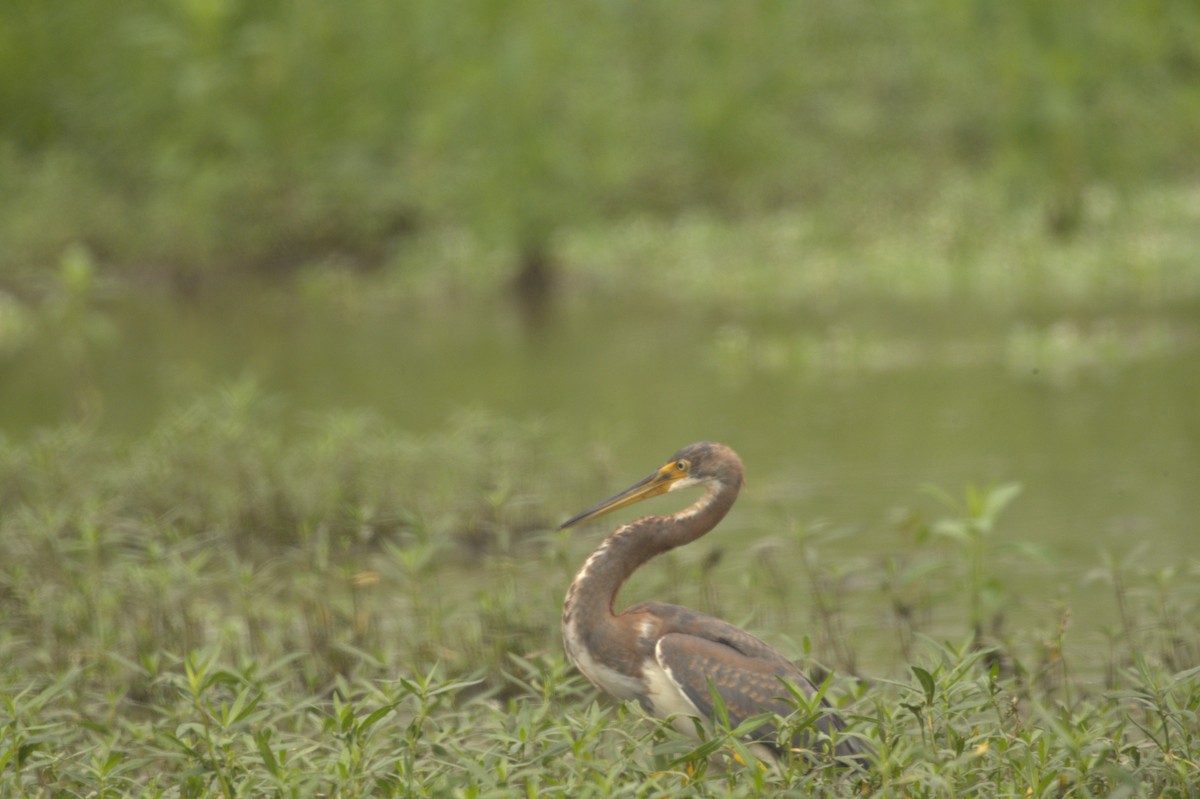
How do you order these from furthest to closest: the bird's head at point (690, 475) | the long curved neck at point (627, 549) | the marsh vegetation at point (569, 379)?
the bird's head at point (690, 475)
the long curved neck at point (627, 549)
the marsh vegetation at point (569, 379)

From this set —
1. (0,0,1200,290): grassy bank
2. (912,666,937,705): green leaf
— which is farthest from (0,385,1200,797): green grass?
(0,0,1200,290): grassy bank

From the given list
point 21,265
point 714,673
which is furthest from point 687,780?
point 21,265

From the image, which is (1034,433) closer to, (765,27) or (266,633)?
(266,633)

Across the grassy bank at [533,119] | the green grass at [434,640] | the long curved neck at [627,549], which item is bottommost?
the grassy bank at [533,119]

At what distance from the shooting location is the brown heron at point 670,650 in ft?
16.6

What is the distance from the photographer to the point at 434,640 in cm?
693

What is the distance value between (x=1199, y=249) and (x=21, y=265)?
17459 millimetres

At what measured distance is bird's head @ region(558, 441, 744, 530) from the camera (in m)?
5.80

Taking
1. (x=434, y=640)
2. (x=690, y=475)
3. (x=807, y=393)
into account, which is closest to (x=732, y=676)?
(x=690, y=475)

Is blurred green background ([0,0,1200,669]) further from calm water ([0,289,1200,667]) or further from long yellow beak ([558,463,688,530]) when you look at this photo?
long yellow beak ([558,463,688,530])

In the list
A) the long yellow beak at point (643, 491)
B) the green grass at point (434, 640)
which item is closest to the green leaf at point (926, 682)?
the green grass at point (434, 640)

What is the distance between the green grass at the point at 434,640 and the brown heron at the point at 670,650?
14 centimetres

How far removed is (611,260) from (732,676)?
19238mm

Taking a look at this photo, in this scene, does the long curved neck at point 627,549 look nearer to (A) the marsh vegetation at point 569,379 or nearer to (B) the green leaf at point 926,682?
(A) the marsh vegetation at point 569,379
